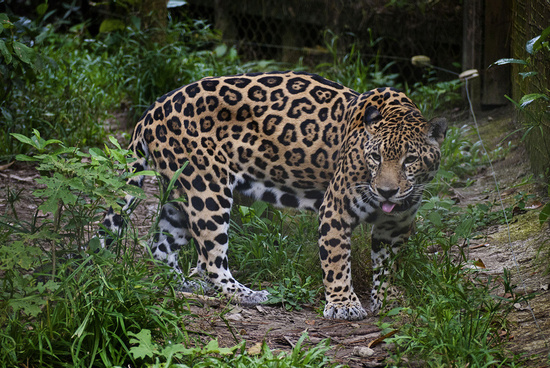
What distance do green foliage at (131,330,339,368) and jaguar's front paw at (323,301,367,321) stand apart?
96 cm

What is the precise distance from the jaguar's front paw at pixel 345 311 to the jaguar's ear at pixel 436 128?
1240mm

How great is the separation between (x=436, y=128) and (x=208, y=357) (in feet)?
7.13

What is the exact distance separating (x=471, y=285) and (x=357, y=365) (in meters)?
0.94

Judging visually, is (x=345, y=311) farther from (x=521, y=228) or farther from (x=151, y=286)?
(x=521, y=228)

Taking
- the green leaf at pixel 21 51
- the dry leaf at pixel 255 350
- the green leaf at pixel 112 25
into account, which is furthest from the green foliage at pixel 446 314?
the green leaf at pixel 112 25

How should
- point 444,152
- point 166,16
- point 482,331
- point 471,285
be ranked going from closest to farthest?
point 482,331
point 471,285
point 444,152
point 166,16

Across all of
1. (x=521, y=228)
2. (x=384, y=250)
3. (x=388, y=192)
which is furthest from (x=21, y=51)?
(x=521, y=228)

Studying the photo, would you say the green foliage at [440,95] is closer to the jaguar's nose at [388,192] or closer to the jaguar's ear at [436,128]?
the jaguar's ear at [436,128]

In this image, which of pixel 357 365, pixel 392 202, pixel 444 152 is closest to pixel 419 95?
pixel 444 152

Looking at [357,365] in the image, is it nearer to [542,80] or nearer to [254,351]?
[254,351]

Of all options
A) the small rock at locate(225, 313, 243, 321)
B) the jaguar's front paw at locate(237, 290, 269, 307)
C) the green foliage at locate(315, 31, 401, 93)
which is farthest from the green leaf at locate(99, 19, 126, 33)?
the small rock at locate(225, 313, 243, 321)

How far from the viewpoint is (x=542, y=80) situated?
470cm

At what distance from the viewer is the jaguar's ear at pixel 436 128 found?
173 inches

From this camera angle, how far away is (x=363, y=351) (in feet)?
12.4
